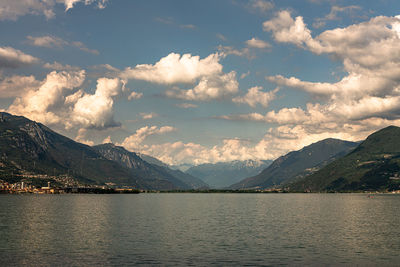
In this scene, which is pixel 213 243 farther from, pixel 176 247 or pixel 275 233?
pixel 275 233

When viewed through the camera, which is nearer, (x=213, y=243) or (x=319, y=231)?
(x=213, y=243)

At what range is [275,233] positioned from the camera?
121062mm

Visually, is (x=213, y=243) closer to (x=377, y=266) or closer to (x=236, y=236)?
(x=236, y=236)

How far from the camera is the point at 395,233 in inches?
4820

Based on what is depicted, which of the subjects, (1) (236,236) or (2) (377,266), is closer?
(2) (377,266)

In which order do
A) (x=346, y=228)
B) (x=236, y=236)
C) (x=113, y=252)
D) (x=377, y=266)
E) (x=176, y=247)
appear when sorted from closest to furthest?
(x=377, y=266), (x=113, y=252), (x=176, y=247), (x=236, y=236), (x=346, y=228)

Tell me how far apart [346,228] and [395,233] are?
18.3 m

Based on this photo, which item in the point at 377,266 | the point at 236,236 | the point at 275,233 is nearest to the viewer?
the point at 377,266

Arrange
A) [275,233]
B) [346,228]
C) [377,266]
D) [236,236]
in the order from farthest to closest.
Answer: [346,228]
[275,233]
[236,236]
[377,266]

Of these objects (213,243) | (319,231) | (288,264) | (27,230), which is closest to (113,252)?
(213,243)

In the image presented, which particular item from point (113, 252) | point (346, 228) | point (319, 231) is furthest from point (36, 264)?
point (346, 228)

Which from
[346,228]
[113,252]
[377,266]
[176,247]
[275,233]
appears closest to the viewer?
[377,266]

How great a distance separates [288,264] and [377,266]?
16863mm

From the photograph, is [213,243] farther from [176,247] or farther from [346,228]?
[346,228]
